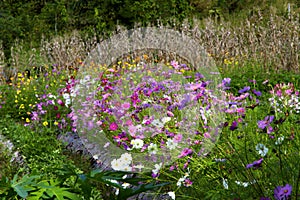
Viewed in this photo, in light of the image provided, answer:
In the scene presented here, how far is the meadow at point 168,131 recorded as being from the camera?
6.16 feet

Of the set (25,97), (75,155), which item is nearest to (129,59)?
(25,97)

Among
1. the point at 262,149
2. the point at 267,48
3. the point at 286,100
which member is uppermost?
the point at 262,149

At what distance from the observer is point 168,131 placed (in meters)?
3.12

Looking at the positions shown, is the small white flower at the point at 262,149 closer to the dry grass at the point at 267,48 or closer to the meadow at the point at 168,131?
the meadow at the point at 168,131

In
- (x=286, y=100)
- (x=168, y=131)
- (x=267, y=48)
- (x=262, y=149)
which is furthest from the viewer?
(x=267, y=48)

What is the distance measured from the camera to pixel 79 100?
474 centimetres

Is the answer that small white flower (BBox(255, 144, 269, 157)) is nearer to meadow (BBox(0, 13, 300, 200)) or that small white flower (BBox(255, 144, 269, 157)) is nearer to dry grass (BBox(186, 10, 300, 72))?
meadow (BBox(0, 13, 300, 200))

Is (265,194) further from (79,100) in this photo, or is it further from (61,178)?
(79,100)

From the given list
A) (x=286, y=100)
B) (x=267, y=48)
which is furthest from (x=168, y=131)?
(x=267, y=48)

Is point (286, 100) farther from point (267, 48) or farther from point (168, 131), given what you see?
point (267, 48)

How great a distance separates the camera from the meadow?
1.88 meters

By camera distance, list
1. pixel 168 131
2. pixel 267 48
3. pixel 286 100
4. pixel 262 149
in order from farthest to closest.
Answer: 1. pixel 267 48
2. pixel 286 100
3. pixel 168 131
4. pixel 262 149

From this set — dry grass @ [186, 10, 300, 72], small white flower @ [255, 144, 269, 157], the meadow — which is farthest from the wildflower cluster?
dry grass @ [186, 10, 300, 72]

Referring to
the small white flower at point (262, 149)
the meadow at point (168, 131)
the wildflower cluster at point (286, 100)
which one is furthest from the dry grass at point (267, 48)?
the small white flower at point (262, 149)
